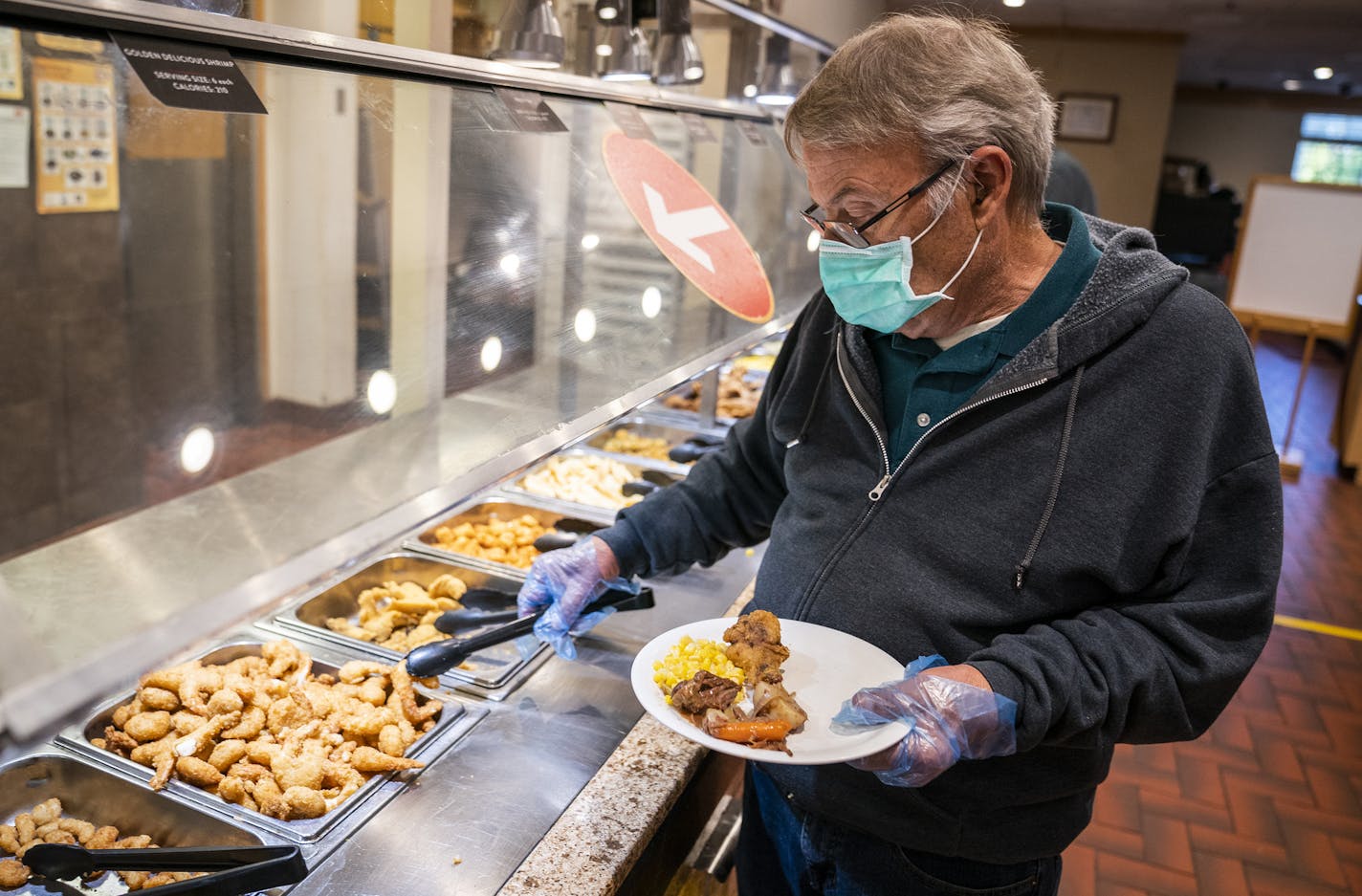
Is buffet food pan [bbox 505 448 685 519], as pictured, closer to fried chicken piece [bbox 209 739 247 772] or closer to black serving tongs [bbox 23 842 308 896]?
fried chicken piece [bbox 209 739 247 772]

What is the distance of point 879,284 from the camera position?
58.8 inches

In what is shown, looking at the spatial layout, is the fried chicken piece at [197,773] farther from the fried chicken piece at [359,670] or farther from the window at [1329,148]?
the window at [1329,148]

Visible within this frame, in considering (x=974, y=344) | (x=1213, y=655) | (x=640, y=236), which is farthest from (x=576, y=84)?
(x=1213, y=655)

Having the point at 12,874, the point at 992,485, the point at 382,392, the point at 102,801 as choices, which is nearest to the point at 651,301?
the point at 382,392

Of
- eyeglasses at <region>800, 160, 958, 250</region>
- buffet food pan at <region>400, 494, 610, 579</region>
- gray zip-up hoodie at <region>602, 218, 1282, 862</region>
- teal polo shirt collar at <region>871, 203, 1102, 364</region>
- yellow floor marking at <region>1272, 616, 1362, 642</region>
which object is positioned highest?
eyeglasses at <region>800, 160, 958, 250</region>

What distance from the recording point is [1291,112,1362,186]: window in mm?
18703

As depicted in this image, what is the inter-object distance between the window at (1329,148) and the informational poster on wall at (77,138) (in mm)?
21665

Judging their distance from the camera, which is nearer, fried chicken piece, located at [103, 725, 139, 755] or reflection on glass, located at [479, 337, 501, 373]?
fried chicken piece, located at [103, 725, 139, 755]

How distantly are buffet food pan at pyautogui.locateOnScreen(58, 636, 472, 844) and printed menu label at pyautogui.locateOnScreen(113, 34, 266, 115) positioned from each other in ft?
3.03

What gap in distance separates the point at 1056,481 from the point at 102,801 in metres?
1.43

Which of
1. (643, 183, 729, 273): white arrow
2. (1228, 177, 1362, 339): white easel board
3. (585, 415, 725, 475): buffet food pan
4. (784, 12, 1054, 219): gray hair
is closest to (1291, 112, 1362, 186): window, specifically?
(1228, 177, 1362, 339): white easel board

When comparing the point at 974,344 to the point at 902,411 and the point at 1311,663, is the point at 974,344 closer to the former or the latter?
the point at 902,411

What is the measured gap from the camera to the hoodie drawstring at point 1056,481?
1357 mm

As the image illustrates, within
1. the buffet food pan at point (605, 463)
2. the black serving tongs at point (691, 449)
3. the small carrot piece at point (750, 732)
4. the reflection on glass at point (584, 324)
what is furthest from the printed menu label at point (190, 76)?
the black serving tongs at point (691, 449)
